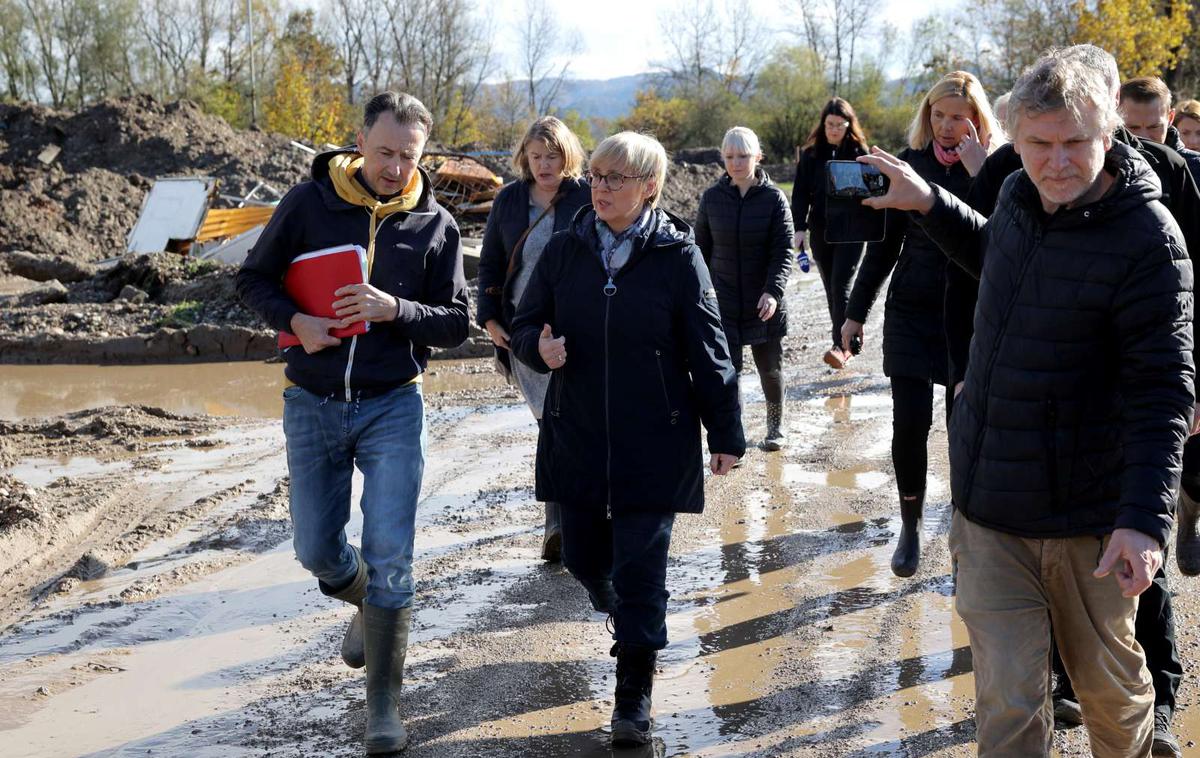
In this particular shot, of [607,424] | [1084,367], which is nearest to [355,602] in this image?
[607,424]

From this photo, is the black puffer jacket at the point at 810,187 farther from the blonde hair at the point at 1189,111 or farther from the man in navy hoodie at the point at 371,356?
the man in navy hoodie at the point at 371,356

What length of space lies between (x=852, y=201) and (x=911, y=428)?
217cm

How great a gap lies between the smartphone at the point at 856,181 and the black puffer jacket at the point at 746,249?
416 centimetres

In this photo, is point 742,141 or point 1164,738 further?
point 742,141

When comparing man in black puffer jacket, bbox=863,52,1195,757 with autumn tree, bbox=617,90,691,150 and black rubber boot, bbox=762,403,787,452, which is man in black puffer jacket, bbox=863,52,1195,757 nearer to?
black rubber boot, bbox=762,403,787,452

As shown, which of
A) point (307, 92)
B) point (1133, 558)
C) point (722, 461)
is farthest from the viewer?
point (307, 92)

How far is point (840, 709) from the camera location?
4188mm

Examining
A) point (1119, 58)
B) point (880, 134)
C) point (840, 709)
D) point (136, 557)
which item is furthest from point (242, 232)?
point (880, 134)

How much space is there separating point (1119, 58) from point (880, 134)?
27.4 metres

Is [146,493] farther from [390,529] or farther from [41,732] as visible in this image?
[390,529]

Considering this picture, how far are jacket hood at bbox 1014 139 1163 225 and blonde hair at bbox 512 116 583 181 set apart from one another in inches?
115

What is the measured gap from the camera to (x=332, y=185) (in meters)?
4.24

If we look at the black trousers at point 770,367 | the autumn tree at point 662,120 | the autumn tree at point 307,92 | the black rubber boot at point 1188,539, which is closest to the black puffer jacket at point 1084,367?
the black rubber boot at point 1188,539

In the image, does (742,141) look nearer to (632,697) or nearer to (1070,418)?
(632,697)
